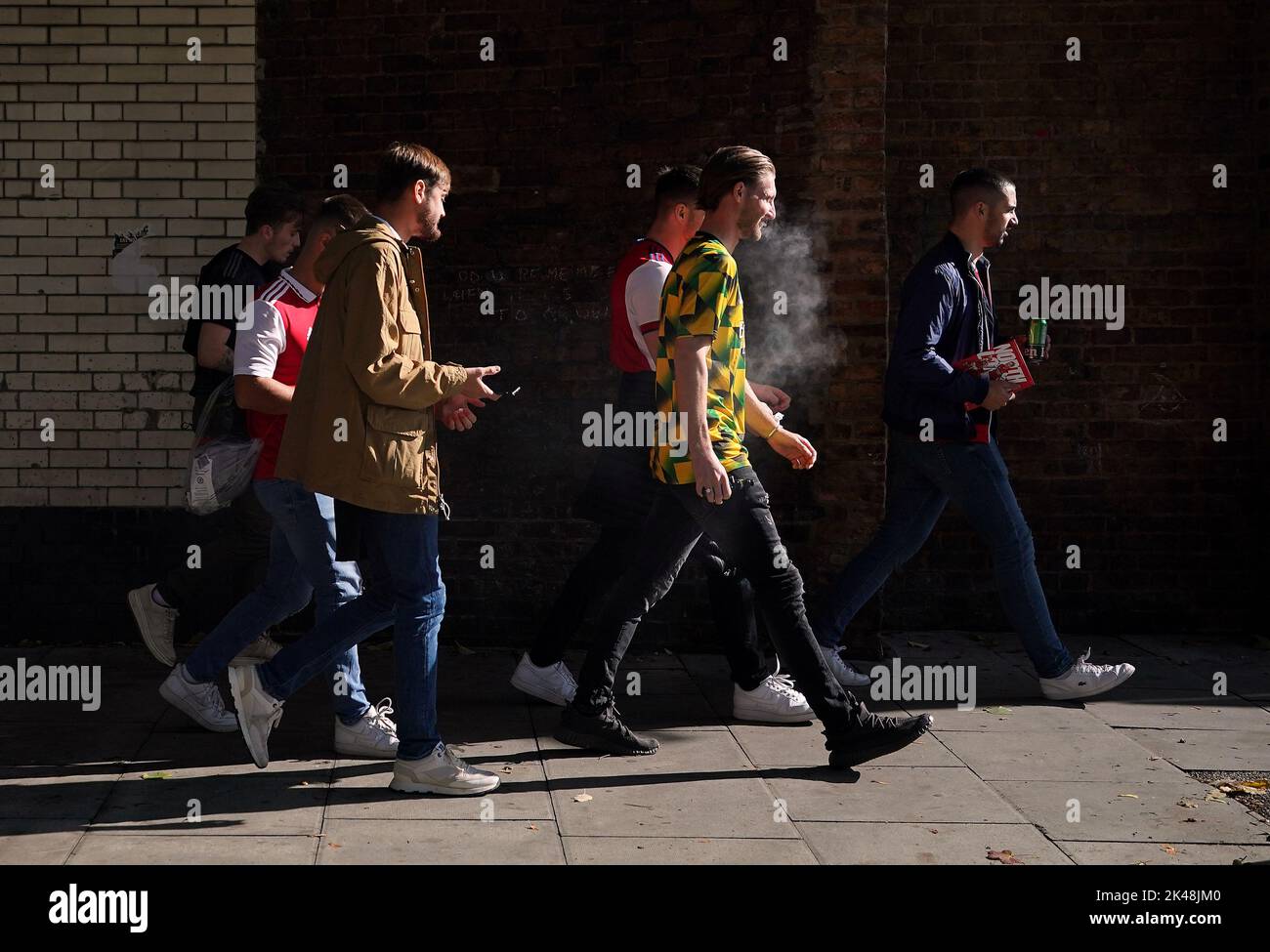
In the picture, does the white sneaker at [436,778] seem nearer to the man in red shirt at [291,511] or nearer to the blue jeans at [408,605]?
the blue jeans at [408,605]

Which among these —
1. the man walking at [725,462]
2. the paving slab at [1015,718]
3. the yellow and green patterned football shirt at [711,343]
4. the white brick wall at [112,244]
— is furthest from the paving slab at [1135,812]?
the white brick wall at [112,244]

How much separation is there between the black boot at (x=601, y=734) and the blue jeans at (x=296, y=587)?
0.77 m

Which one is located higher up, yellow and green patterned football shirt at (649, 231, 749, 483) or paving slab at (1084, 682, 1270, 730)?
yellow and green patterned football shirt at (649, 231, 749, 483)

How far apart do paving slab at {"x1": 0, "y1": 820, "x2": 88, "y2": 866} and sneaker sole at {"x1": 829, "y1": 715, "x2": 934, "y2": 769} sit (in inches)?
A: 100

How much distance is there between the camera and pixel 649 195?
295 inches

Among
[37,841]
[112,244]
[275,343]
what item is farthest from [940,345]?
[112,244]

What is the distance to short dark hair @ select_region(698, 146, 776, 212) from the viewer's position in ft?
17.4

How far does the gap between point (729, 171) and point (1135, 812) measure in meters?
2.61

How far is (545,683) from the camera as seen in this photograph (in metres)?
6.26

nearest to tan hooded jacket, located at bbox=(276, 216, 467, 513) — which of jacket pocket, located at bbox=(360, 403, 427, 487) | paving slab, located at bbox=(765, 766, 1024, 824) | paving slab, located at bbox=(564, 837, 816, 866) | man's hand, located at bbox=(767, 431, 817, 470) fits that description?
jacket pocket, located at bbox=(360, 403, 427, 487)

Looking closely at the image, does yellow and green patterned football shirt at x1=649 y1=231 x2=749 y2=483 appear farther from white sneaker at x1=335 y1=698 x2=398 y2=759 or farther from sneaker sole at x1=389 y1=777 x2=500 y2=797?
white sneaker at x1=335 y1=698 x2=398 y2=759

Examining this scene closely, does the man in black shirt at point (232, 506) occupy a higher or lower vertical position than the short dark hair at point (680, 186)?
lower

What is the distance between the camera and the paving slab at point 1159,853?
438 centimetres

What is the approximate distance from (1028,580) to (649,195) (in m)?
2.71
